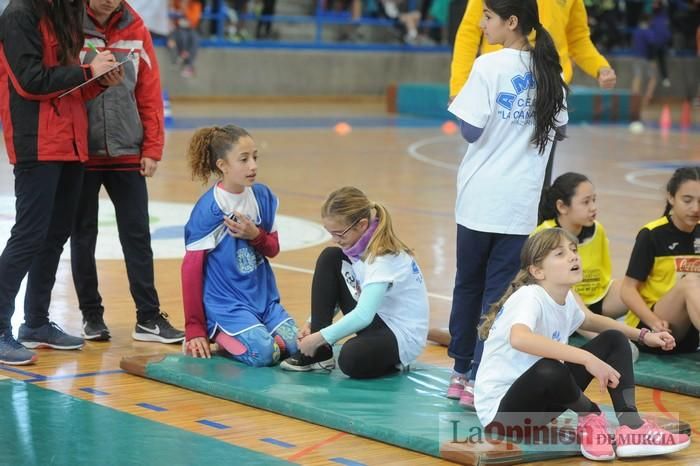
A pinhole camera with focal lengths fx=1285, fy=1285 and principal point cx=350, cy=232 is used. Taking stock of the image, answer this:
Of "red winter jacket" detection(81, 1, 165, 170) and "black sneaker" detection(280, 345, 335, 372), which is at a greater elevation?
"red winter jacket" detection(81, 1, 165, 170)

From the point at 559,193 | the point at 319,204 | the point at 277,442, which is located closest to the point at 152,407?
the point at 277,442

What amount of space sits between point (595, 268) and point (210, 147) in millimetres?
1906

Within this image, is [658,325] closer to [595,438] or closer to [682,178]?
[682,178]

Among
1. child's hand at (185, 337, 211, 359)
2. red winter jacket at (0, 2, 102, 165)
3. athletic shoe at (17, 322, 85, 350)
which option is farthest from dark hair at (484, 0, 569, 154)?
athletic shoe at (17, 322, 85, 350)

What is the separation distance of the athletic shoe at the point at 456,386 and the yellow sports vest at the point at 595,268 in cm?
129

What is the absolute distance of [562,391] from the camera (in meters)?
4.21

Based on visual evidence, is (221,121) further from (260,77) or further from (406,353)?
(406,353)

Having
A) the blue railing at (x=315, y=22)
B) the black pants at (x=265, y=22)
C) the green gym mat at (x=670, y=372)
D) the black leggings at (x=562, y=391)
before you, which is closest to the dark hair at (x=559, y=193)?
the green gym mat at (x=670, y=372)

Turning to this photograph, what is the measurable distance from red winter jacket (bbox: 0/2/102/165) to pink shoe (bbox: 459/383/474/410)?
1.91 metres

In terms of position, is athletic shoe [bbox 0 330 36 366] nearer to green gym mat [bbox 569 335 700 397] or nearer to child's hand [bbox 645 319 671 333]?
green gym mat [bbox 569 335 700 397]

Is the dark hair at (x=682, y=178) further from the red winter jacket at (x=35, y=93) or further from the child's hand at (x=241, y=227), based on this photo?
the red winter jacket at (x=35, y=93)

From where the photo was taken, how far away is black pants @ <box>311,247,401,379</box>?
16.4 feet

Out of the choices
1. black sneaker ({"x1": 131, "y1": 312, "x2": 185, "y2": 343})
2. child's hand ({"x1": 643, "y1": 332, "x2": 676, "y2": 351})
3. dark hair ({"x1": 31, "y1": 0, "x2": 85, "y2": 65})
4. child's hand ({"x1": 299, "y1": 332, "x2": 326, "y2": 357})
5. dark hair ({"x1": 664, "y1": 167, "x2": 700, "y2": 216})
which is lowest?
black sneaker ({"x1": 131, "y1": 312, "x2": 185, "y2": 343})

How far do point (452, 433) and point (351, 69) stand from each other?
2031 centimetres
